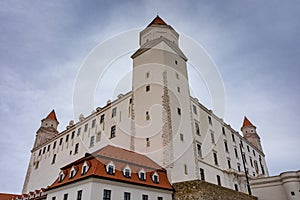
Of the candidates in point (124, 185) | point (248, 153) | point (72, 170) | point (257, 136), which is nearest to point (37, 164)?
point (72, 170)

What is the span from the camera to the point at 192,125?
29375 mm

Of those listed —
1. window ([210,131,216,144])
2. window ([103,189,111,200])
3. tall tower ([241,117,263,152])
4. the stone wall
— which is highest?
tall tower ([241,117,263,152])

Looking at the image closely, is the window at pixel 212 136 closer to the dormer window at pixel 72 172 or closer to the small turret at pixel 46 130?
the dormer window at pixel 72 172

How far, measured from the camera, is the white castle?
2578cm

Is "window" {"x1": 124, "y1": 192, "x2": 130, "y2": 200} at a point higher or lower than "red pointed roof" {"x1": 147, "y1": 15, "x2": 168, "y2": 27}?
lower

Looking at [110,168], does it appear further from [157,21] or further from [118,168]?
[157,21]

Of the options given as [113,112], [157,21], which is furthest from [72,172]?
[157,21]

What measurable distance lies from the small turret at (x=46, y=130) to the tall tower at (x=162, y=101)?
98.0 ft

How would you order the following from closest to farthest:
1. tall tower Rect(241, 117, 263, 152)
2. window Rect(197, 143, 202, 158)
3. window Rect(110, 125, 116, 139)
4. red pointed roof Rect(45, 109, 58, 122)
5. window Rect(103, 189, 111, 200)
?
window Rect(103, 189, 111, 200) → window Rect(197, 143, 202, 158) → window Rect(110, 125, 116, 139) → tall tower Rect(241, 117, 263, 152) → red pointed roof Rect(45, 109, 58, 122)

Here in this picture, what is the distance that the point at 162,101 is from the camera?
27.4m

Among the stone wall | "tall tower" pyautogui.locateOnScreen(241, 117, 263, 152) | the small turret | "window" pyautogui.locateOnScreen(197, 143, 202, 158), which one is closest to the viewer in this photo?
the stone wall

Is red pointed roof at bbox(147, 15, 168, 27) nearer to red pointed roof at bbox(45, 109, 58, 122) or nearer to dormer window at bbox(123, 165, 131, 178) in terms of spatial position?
dormer window at bbox(123, 165, 131, 178)

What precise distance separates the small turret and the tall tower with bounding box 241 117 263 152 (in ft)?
147

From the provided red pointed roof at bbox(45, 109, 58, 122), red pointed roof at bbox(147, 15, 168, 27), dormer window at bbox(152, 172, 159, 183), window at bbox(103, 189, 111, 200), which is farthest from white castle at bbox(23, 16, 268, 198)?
red pointed roof at bbox(45, 109, 58, 122)
